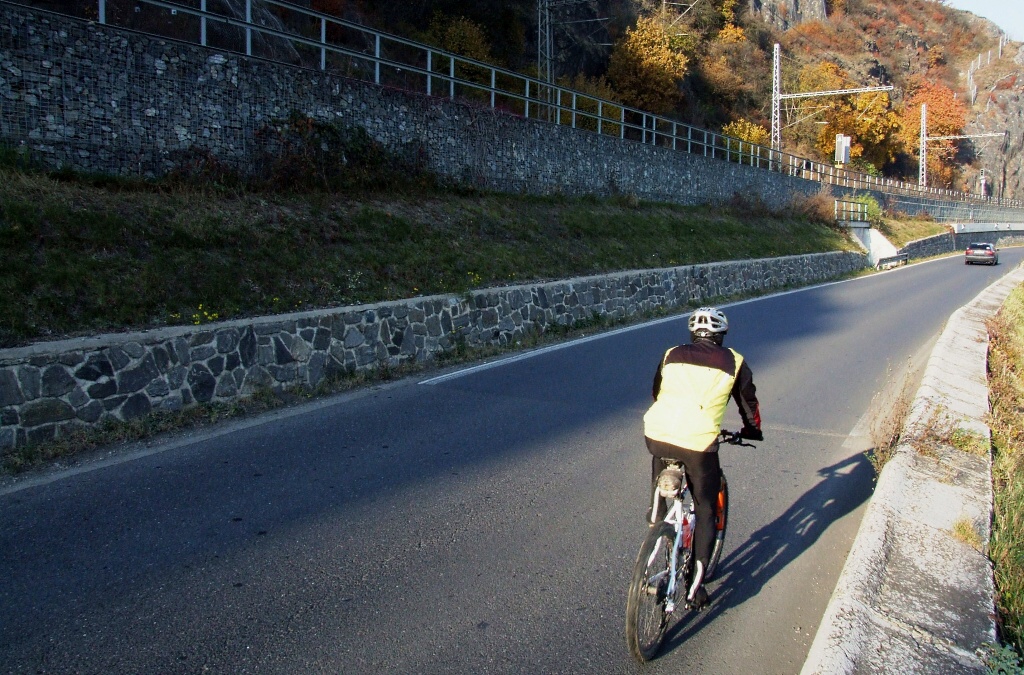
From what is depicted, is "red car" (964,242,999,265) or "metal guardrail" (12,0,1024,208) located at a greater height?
"metal guardrail" (12,0,1024,208)

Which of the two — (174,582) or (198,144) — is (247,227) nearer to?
(198,144)

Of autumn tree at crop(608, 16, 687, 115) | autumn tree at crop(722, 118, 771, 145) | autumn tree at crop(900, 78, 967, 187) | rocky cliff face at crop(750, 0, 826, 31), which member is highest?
rocky cliff face at crop(750, 0, 826, 31)

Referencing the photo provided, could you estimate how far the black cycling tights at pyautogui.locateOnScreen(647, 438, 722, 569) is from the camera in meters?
4.11

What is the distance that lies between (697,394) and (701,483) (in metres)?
0.47

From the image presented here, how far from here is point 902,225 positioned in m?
58.2

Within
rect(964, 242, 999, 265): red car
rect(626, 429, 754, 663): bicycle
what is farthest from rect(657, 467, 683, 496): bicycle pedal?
rect(964, 242, 999, 265): red car

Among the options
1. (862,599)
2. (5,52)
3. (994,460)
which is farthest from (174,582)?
(5,52)

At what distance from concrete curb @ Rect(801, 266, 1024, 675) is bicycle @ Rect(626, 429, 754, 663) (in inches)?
27.8

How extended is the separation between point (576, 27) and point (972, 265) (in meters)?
25.1

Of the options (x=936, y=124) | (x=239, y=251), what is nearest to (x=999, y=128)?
(x=936, y=124)

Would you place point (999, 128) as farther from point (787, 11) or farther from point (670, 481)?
point (670, 481)

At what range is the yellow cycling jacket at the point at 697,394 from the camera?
4055 mm

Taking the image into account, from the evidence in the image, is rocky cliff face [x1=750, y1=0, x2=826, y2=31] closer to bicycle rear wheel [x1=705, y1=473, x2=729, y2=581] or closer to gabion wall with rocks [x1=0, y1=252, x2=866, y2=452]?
gabion wall with rocks [x1=0, y1=252, x2=866, y2=452]

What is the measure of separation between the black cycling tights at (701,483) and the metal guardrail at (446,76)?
41.3 ft
